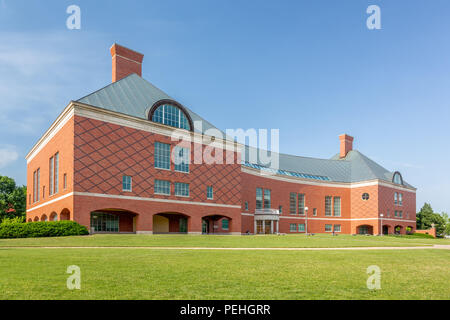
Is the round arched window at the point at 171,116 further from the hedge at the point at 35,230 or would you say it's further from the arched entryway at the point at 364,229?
the arched entryway at the point at 364,229

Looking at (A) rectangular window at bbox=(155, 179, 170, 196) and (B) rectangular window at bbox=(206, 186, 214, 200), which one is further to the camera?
(B) rectangular window at bbox=(206, 186, 214, 200)

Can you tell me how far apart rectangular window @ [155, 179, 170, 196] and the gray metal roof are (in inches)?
266

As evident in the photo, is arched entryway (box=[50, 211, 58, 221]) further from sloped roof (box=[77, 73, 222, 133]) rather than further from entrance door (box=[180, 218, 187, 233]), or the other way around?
entrance door (box=[180, 218, 187, 233])

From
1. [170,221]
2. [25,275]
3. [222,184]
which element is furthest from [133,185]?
[25,275]

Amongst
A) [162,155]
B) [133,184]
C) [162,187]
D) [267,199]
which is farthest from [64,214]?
[267,199]

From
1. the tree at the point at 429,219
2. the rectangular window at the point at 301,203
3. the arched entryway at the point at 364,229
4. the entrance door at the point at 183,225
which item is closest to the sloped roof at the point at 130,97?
the entrance door at the point at 183,225

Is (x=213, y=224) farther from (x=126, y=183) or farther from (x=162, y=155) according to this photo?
(x=126, y=183)

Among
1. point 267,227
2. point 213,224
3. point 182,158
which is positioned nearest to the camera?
point 182,158

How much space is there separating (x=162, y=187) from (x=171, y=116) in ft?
24.9

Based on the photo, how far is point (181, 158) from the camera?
40625 mm

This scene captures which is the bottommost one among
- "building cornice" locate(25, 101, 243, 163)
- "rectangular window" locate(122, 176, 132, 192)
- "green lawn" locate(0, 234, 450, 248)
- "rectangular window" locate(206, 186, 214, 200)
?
"green lawn" locate(0, 234, 450, 248)

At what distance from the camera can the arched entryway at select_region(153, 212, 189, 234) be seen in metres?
41.6

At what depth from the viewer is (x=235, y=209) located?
4634 cm

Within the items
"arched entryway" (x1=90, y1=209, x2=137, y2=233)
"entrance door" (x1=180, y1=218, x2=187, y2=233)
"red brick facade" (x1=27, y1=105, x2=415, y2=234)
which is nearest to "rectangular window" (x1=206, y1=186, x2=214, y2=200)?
"red brick facade" (x1=27, y1=105, x2=415, y2=234)
